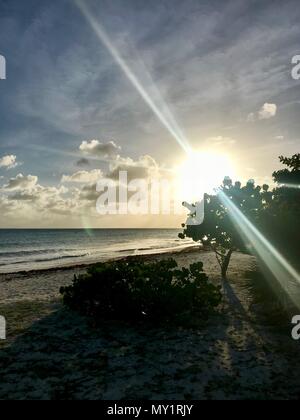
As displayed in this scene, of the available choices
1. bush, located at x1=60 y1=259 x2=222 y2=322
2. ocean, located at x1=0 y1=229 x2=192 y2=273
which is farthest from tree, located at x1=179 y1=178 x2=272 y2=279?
ocean, located at x1=0 y1=229 x2=192 y2=273

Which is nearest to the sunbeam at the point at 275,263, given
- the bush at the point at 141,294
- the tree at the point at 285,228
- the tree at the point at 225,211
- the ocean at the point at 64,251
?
the tree at the point at 285,228

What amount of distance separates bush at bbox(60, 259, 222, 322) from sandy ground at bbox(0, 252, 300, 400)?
0.59 metres

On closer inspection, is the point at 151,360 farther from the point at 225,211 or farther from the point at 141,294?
the point at 225,211

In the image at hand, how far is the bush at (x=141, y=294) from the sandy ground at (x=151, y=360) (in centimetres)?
59

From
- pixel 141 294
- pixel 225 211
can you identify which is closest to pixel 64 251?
pixel 225 211

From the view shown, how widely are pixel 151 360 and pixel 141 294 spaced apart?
117 inches

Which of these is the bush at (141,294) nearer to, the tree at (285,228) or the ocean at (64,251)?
the tree at (285,228)

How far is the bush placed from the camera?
11.4m

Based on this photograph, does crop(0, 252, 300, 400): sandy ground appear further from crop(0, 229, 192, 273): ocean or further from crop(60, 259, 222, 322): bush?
crop(0, 229, 192, 273): ocean

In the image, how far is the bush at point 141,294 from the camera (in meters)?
11.4

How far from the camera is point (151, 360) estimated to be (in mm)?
8562

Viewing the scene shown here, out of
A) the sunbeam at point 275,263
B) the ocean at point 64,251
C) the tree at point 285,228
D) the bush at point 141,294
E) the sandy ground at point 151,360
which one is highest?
the tree at point 285,228

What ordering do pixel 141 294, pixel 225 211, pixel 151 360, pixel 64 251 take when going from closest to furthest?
pixel 151 360 → pixel 141 294 → pixel 225 211 → pixel 64 251
